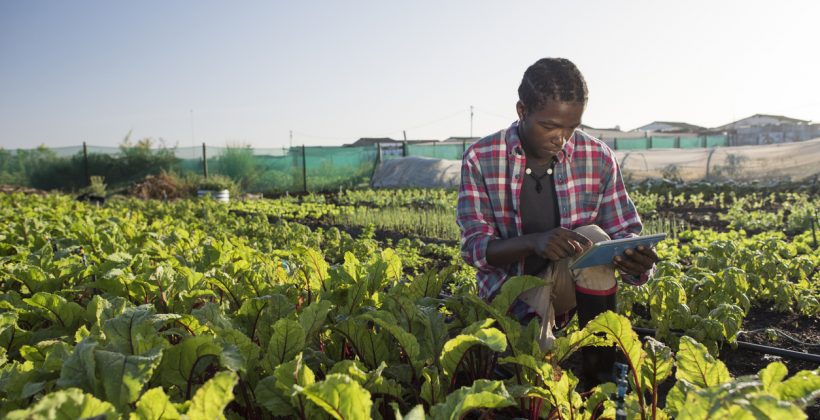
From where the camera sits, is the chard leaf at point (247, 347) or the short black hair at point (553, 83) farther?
the short black hair at point (553, 83)

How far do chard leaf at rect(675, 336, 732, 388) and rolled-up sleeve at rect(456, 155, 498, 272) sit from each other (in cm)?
122

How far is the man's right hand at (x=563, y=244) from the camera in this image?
2146 mm

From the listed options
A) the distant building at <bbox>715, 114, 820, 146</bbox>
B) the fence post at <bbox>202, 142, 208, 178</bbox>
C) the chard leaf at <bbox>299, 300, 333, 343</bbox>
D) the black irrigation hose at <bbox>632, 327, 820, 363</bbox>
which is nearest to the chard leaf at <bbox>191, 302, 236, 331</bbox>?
the chard leaf at <bbox>299, 300, 333, 343</bbox>

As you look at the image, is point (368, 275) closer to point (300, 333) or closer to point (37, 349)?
point (300, 333)

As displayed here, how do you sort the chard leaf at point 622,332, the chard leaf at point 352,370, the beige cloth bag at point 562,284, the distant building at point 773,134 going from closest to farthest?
the chard leaf at point 352,370 < the chard leaf at point 622,332 < the beige cloth bag at point 562,284 < the distant building at point 773,134

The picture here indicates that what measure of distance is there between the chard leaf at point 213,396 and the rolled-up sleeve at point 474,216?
62.8 inches

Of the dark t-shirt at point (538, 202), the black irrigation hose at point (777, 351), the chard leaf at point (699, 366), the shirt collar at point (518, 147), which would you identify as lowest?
the black irrigation hose at point (777, 351)

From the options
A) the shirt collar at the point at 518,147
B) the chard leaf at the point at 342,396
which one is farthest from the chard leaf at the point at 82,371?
the shirt collar at the point at 518,147

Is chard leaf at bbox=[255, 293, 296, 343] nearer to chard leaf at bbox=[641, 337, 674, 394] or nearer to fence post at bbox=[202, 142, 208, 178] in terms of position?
chard leaf at bbox=[641, 337, 674, 394]

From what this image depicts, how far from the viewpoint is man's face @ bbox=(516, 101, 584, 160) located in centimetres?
226

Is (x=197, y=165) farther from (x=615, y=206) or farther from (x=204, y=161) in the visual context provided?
(x=615, y=206)

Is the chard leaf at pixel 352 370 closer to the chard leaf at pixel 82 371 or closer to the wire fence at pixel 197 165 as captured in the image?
the chard leaf at pixel 82 371

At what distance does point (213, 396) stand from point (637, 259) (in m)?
1.65

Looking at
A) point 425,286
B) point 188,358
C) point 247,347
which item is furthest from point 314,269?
point 188,358
